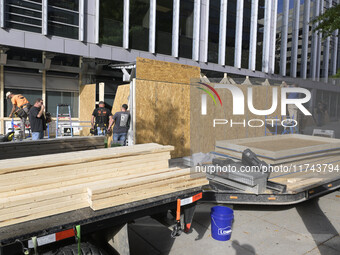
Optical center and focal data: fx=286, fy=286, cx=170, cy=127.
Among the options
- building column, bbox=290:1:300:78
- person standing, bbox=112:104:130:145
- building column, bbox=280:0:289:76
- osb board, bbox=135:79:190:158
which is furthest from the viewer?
building column, bbox=290:1:300:78

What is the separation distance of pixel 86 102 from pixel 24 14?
182 inches

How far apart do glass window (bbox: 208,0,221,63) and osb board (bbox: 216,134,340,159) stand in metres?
11.1

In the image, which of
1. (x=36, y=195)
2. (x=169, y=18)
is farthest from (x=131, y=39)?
(x=36, y=195)

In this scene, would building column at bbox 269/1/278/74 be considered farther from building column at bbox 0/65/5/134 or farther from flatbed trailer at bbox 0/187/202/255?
flatbed trailer at bbox 0/187/202/255

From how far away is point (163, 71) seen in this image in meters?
9.12

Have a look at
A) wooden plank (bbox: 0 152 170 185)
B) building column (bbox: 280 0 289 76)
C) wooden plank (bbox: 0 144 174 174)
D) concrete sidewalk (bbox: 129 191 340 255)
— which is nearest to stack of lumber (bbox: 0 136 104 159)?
wooden plank (bbox: 0 144 174 174)

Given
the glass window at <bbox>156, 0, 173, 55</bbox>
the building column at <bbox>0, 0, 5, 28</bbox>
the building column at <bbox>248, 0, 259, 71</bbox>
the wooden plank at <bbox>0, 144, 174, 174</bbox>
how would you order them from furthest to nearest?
the building column at <bbox>248, 0, 259, 71</bbox> → the glass window at <bbox>156, 0, 173, 55</bbox> → the building column at <bbox>0, 0, 5, 28</bbox> → the wooden plank at <bbox>0, 144, 174, 174</bbox>

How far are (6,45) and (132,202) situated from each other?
36.7ft

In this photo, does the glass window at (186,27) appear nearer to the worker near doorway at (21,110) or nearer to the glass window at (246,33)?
the glass window at (246,33)

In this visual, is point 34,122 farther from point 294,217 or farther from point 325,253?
point 325,253

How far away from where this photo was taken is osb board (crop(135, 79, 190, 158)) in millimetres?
8812

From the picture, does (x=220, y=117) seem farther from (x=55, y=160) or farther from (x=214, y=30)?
(x=214, y=30)

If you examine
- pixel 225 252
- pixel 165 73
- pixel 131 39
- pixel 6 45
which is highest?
pixel 131 39

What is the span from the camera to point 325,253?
156 inches
